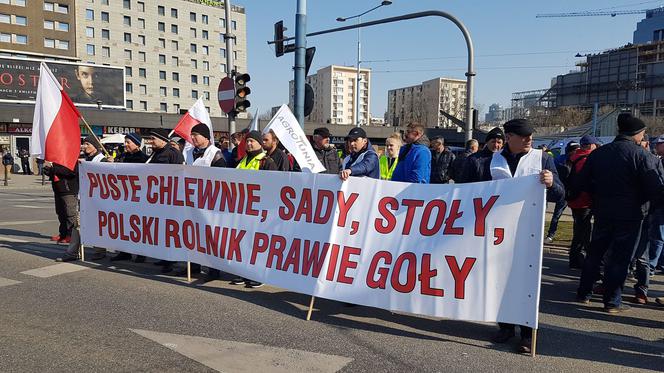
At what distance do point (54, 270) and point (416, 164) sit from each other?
4.80 meters

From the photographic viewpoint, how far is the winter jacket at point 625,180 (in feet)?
15.7

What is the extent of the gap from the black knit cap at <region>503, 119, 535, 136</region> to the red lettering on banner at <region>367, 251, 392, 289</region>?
4.94 feet

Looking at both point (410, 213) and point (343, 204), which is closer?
point (410, 213)

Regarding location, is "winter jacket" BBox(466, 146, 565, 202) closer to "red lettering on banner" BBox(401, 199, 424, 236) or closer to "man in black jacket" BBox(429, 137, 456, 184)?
"red lettering on banner" BBox(401, 199, 424, 236)

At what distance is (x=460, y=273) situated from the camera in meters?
4.29

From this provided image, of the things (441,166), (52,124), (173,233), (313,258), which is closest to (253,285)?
(173,233)

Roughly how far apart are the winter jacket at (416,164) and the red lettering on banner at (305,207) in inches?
56.6

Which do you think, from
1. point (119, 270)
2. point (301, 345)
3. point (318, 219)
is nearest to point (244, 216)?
point (318, 219)

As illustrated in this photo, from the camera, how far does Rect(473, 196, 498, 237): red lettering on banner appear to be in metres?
4.22

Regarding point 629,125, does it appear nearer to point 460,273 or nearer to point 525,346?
point 460,273

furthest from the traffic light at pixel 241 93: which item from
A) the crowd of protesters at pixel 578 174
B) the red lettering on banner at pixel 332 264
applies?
the red lettering on banner at pixel 332 264

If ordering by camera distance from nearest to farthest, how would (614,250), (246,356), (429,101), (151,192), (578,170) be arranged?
1. (246,356)
2. (614,250)
3. (151,192)
4. (578,170)
5. (429,101)

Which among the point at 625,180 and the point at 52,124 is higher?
the point at 52,124

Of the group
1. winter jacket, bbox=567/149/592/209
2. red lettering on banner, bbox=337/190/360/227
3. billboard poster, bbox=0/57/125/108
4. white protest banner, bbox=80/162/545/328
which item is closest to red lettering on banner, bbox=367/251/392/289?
white protest banner, bbox=80/162/545/328
